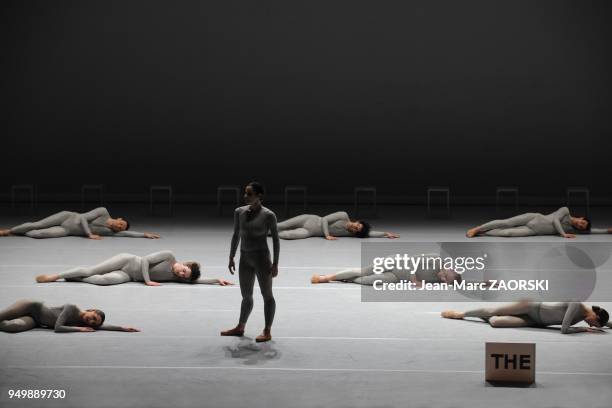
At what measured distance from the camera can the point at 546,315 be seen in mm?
7242

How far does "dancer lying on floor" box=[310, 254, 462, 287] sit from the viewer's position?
28.8ft

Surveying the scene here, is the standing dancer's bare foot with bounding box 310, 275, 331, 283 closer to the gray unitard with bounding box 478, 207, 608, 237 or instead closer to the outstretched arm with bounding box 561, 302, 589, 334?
the outstretched arm with bounding box 561, 302, 589, 334

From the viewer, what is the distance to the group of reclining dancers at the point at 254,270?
22.1 ft

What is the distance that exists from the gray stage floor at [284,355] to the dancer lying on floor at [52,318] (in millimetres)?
85

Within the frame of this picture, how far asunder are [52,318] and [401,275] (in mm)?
3477

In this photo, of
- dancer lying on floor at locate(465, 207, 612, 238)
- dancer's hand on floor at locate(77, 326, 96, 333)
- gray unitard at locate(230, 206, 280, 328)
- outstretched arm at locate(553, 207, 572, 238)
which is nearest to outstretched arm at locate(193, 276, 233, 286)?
dancer's hand on floor at locate(77, 326, 96, 333)

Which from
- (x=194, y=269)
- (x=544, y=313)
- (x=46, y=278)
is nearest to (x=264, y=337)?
(x=194, y=269)

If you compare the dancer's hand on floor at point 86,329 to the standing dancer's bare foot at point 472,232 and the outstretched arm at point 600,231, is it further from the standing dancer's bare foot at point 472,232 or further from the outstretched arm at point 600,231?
the outstretched arm at point 600,231

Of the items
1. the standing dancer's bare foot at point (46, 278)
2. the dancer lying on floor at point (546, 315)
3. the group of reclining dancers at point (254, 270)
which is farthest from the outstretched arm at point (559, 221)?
the standing dancer's bare foot at point (46, 278)

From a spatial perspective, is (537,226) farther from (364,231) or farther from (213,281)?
(213,281)

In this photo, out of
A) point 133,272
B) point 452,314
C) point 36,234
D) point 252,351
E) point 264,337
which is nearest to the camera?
point 252,351

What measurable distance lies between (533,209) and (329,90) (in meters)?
4.27

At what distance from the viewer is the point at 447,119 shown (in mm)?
16266

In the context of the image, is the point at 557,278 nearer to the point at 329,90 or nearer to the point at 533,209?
the point at 533,209
